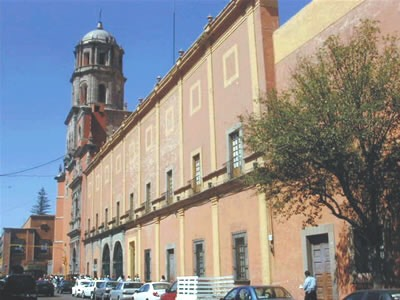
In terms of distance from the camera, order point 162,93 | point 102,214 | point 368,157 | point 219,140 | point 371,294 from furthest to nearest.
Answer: point 102,214, point 162,93, point 219,140, point 368,157, point 371,294

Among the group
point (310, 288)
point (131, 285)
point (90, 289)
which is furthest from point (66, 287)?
point (310, 288)

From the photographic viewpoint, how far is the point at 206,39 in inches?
1067

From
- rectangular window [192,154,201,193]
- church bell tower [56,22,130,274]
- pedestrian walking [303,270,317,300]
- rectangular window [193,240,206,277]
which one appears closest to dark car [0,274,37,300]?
rectangular window [193,240,206,277]

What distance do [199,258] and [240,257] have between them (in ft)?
15.1

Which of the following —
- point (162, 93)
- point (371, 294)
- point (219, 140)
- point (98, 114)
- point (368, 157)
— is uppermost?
point (98, 114)

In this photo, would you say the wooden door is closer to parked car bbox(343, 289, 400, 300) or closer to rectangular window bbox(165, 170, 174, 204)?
parked car bbox(343, 289, 400, 300)

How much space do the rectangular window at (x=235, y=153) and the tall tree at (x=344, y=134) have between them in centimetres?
933

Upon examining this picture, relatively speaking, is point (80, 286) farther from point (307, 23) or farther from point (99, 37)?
point (99, 37)

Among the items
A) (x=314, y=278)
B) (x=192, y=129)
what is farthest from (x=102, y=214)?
(x=314, y=278)

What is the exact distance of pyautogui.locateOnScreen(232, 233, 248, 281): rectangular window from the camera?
22359mm

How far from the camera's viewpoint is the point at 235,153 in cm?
2378

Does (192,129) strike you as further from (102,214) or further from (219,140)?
(102,214)

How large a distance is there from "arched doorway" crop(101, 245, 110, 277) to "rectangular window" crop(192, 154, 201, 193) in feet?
72.5

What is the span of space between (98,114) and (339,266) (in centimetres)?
5441
